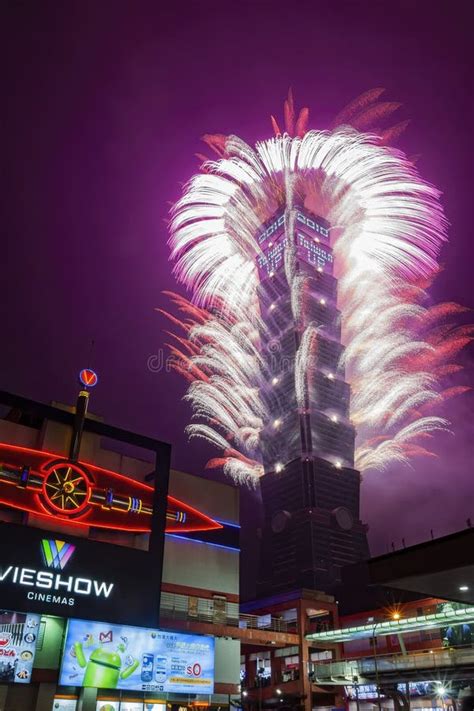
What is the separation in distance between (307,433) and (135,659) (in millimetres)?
110644

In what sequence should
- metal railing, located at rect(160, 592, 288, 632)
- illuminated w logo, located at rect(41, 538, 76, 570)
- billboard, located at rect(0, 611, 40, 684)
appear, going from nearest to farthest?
billboard, located at rect(0, 611, 40, 684), illuminated w logo, located at rect(41, 538, 76, 570), metal railing, located at rect(160, 592, 288, 632)

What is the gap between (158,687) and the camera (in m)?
34.2

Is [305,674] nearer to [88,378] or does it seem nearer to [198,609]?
[198,609]

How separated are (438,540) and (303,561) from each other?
122401 mm

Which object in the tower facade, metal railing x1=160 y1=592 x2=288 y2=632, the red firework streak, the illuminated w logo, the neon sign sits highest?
the tower facade

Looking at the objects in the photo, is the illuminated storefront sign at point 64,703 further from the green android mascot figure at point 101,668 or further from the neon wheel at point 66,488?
the neon wheel at point 66,488

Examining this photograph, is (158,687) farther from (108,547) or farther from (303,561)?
(303,561)

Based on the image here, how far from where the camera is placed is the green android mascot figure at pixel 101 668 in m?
31.9

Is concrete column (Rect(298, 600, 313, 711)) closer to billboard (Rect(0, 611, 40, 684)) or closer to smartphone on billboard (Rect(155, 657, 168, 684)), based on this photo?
A: smartphone on billboard (Rect(155, 657, 168, 684))

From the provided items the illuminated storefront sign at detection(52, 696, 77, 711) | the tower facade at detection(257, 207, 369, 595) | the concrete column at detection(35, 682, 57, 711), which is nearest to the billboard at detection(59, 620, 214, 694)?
the concrete column at detection(35, 682, 57, 711)

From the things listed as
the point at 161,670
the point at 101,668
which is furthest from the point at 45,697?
the point at 161,670

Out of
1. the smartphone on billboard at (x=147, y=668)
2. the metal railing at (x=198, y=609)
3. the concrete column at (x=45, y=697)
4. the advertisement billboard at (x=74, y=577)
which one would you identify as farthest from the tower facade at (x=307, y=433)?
the concrete column at (x=45, y=697)

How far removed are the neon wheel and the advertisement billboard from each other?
1.61m

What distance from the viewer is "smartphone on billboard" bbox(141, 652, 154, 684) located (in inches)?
1340
